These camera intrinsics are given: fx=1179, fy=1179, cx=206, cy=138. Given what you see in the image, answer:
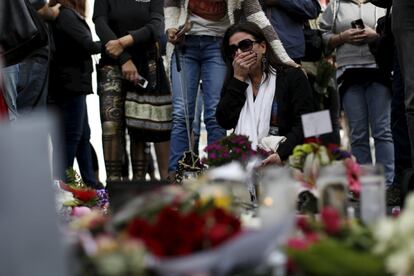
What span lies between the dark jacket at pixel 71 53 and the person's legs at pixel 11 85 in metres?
1.50

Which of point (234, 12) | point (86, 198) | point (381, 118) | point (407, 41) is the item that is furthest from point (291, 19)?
point (86, 198)

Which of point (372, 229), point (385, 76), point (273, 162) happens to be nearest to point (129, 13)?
point (385, 76)

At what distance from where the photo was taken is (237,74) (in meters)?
6.25

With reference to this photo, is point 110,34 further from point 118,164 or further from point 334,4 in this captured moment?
point 334,4

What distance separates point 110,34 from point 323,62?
154 centimetres

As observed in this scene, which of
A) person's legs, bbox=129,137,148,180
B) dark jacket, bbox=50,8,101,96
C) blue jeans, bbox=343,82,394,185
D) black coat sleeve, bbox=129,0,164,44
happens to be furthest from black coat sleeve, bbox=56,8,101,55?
blue jeans, bbox=343,82,394,185

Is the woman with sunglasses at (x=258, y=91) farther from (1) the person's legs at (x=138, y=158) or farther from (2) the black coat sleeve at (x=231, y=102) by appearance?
(1) the person's legs at (x=138, y=158)

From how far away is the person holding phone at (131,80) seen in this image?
8.35m

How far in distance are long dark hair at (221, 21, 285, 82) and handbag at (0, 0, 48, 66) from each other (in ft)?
3.59

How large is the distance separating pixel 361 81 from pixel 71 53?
2.10 meters

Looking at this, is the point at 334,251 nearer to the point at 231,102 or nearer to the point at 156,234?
the point at 156,234

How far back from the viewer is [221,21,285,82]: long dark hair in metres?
6.27

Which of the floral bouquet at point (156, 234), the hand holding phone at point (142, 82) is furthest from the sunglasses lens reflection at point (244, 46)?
the floral bouquet at point (156, 234)

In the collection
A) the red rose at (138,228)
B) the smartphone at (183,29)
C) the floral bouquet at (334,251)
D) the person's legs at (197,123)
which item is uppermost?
the red rose at (138,228)
